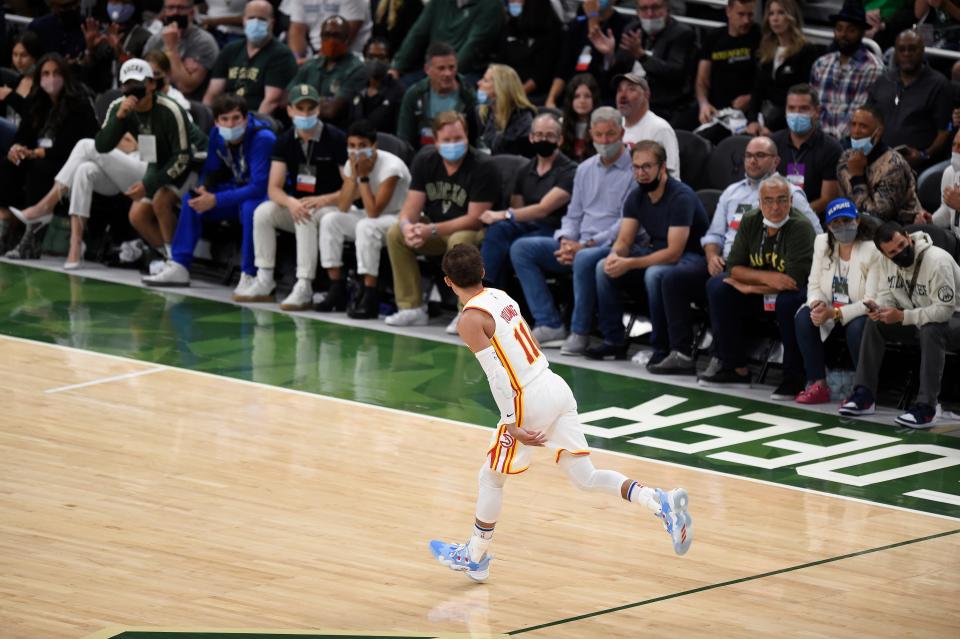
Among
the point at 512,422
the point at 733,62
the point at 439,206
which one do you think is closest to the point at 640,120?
the point at 733,62

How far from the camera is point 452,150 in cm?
1091

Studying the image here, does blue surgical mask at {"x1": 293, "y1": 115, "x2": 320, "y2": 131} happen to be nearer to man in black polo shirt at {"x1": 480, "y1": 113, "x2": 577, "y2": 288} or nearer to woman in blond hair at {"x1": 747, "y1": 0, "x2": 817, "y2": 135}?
man in black polo shirt at {"x1": 480, "y1": 113, "x2": 577, "y2": 288}

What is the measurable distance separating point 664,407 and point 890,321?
1.44 metres

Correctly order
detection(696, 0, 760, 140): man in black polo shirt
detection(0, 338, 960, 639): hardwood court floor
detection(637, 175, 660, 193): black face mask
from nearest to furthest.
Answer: detection(0, 338, 960, 639): hardwood court floor, detection(637, 175, 660, 193): black face mask, detection(696, 0, 760, 140): man in black polo shirt

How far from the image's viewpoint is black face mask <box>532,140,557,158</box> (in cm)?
1082

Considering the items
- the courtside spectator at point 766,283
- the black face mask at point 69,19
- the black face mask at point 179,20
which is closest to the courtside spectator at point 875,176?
the courtside spectator at point 766,283

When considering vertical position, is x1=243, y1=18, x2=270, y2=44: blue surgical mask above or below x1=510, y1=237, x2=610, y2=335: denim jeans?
above

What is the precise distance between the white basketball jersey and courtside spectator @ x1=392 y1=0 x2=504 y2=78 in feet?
25.0

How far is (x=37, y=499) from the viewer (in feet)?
21.7

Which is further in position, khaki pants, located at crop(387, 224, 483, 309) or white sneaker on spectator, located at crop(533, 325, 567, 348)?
khaki pants, located at crop(387, 224, 483, 309)

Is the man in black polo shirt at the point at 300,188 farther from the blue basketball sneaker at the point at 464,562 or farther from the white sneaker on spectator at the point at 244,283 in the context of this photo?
the blue basketball sneaker at the point at 464,562

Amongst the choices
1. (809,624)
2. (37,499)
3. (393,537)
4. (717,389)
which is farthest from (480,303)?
(717,389)

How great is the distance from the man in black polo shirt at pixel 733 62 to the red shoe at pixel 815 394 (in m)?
3.07

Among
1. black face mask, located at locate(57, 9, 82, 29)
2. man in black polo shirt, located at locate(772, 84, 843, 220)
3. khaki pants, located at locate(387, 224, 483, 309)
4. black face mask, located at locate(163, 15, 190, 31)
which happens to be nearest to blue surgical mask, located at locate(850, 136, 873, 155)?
man in black polo shirt, located at locate(772, 84, 843, 220)
